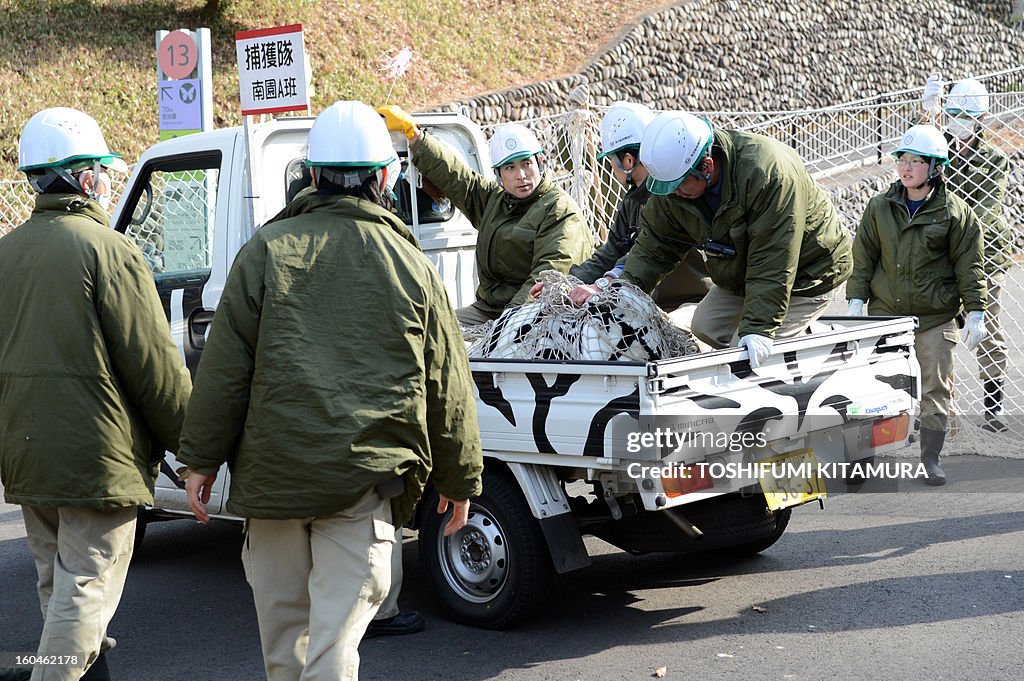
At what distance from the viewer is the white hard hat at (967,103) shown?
8531mm

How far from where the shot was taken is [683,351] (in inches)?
203

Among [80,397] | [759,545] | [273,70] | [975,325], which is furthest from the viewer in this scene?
[273,70]

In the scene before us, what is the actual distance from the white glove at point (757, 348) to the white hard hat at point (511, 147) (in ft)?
6.04

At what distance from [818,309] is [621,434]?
67.6 inches

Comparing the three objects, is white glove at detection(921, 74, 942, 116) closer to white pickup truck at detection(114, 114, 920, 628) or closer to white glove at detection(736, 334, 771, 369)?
white pickup truck at detection(114, 114, 920, 628)

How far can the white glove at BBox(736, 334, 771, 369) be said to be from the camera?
462cm

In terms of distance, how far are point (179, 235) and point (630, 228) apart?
237cm

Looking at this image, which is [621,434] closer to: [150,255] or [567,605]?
[567,605]

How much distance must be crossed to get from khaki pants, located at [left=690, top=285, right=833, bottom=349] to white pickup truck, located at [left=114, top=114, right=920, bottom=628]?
0.37 m

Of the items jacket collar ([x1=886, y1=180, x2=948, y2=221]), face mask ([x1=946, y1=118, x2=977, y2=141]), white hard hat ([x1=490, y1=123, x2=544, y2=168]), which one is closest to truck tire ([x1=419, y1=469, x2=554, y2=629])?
white hard hat ([x1=490, y1=123, x2=544, y2=168])

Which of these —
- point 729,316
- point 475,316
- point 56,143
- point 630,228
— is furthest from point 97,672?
point 630,228

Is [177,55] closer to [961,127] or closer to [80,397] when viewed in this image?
[961,127]

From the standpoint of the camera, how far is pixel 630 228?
6207mm

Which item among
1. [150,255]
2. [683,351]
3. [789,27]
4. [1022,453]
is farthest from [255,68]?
[789,27]
